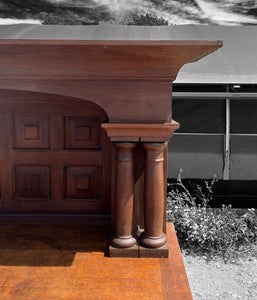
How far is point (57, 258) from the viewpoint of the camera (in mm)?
2180

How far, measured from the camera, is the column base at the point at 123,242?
2178 mm

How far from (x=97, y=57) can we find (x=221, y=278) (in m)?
3.18

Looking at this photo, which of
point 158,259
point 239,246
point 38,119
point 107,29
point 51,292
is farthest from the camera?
point 107,29

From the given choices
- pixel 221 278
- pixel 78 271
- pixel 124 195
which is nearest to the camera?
pixel 78 271

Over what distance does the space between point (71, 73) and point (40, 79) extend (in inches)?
8.2

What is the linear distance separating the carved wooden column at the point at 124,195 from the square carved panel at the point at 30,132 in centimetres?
93

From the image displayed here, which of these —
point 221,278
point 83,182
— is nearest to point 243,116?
point 221,278

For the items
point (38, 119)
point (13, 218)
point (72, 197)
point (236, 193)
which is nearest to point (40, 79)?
point (38, 119)

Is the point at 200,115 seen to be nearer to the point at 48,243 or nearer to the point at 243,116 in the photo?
the point at 243,116

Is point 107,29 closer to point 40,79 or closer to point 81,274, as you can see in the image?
point 40,79

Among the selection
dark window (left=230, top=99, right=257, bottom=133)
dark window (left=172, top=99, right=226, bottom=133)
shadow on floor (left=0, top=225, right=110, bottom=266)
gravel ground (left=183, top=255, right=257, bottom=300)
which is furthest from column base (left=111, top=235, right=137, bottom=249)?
dark window (left=230, top=99, right=257, bottom=133)

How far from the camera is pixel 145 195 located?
2.17 m

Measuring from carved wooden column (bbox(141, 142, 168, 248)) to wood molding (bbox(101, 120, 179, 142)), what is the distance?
0.05 meters

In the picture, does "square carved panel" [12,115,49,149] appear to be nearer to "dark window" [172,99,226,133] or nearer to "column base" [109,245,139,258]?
"column base" [109,245,139,258]
